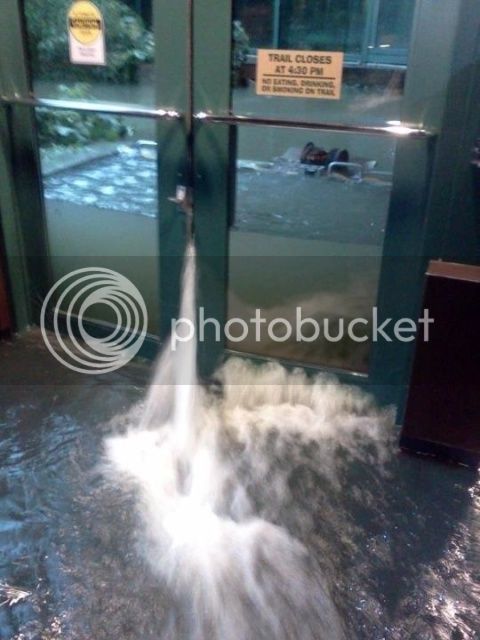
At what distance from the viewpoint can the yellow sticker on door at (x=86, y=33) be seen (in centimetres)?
214

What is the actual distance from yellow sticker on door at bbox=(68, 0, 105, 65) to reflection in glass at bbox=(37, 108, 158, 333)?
0.22 m

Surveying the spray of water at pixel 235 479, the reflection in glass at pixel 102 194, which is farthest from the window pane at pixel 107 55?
the spray of water at pixel 235 479

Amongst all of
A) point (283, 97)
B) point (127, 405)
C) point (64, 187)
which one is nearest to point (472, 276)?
point (283, 97)

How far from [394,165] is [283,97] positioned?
428 millimetres

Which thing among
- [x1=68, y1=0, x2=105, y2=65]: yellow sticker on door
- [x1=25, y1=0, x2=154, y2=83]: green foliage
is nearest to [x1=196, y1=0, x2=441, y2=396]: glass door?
[x1=25, y1=0, x2=154, y2=83]: green foliage

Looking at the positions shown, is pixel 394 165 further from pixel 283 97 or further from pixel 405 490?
pixel 405 490

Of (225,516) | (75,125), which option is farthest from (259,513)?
(75,125)

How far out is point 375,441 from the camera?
7.21 ft

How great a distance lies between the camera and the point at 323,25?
1.91m

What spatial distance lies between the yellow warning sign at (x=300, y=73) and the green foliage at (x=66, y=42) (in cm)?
42

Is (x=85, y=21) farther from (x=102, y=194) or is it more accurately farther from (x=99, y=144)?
(x=102, y=194)

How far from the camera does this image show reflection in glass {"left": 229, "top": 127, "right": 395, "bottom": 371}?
2057 mm

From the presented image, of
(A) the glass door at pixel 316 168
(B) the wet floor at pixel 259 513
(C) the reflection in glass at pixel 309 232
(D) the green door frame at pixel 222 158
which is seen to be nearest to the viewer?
(B) the wet floor at pixel 259 513

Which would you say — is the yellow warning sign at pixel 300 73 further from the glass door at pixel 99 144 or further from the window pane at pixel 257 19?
the glass door at pixel 99 144
